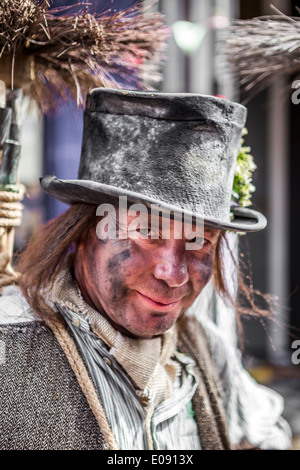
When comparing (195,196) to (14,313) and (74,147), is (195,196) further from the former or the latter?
(74,147)

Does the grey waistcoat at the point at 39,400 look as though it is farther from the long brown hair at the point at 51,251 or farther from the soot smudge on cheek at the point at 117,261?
the soot smudge on cheek at the point at 117,261

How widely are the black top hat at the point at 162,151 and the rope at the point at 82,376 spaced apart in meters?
0.36

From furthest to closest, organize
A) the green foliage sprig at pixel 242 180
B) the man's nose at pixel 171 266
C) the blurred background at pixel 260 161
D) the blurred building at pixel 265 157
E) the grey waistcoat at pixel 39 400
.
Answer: the blurred building at pixel 265 157, the blurred background at pixel 260 161, the green foliage sprig at pixel 242 180, the man's nose at pixel 171 266, the grey waistcoat at pixel 39 400

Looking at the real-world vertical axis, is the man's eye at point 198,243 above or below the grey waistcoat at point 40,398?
above

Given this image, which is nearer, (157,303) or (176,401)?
(157,303)

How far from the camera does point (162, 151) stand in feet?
4.29

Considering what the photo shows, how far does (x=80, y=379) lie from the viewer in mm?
1321

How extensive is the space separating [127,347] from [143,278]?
8.4 inches

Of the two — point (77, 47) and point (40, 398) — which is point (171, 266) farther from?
point (77, 47)

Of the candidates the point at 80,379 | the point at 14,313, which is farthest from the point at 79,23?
the point at 80,379

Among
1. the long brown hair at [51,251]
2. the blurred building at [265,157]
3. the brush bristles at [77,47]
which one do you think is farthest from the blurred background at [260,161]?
the long brown hair at [51,251]

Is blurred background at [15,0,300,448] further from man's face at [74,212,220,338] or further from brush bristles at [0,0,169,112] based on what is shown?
man's face at [74,212,220,338]

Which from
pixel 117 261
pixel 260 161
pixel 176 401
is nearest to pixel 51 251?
pixel 117 261

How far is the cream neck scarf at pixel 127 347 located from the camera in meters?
1.41
